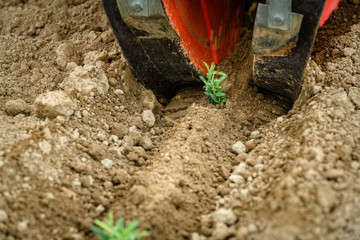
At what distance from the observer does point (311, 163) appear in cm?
109

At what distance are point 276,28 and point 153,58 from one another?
29.2 inches

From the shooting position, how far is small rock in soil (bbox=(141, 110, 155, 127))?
170 cm

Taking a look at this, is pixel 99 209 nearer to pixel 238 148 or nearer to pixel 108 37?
pixel 238 148

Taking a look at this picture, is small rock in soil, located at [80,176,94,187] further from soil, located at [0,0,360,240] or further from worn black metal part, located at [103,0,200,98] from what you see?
worn black metal part, located at [103,0,200,98]

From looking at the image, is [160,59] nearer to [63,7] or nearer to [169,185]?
[169,185]

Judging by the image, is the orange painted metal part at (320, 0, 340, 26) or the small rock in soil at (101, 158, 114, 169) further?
the orange painted metal part at (320, 0, 340, 26)

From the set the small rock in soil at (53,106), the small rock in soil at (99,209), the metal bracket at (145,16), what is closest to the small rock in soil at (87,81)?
the small rock in soil at (53,106)

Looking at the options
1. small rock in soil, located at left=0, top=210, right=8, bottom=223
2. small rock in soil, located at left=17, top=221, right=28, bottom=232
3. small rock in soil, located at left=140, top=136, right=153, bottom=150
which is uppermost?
small rock in soil, located at left=0, top=210, right=8, bottom=223

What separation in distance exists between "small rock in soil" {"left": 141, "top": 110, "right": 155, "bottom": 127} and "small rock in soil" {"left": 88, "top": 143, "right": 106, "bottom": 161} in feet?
1.18

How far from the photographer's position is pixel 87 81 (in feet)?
5.47

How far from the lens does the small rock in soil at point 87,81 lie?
1.64 metres

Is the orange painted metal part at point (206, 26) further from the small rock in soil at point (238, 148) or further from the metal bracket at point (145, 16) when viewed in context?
the small rock in soil at point (238, 148)

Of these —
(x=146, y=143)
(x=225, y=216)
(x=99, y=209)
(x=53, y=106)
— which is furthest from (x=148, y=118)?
(x=225, y=216)

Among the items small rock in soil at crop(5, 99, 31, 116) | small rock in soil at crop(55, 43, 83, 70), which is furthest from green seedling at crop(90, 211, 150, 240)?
small rock in soil at crop(55, 43, 83, 70)
